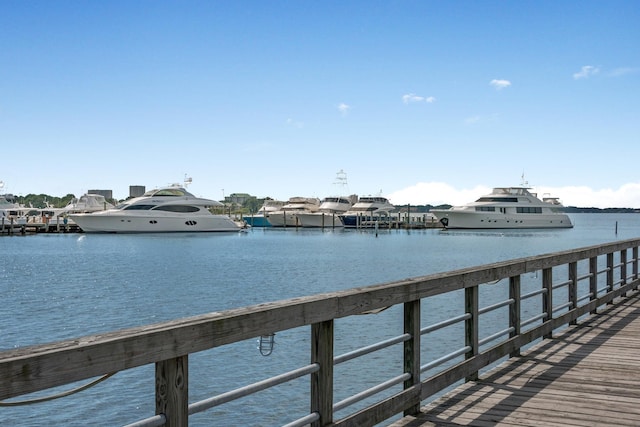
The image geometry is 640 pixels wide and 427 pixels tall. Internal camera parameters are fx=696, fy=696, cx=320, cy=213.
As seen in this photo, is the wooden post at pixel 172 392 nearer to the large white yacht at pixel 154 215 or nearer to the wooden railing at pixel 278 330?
the wooden railing at pixel 278 330

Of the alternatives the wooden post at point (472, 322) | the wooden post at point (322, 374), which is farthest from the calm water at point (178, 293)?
the wooden post at point (322, 374)

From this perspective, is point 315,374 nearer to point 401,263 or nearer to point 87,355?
point 87,355

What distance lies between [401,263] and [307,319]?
148ft

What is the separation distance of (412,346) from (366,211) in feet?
355

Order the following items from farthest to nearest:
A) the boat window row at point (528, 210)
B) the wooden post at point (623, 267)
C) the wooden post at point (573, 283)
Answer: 1. the boat window row at point (528, 210)
2. the wooden post at point (623, 267)
3. the wooden post at point (573, 283)

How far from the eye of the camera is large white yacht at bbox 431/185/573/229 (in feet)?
320

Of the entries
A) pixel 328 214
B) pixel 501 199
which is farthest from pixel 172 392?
pixel 328 214

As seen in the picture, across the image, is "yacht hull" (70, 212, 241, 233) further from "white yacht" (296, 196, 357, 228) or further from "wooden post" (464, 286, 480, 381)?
"wooden post" (464, 286, 480, 381)

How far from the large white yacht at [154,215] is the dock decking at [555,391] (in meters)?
78.0

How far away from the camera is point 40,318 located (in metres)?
22.0

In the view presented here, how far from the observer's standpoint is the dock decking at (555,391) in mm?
4953

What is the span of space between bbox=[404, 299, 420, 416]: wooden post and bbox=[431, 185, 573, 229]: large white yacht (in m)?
94.7

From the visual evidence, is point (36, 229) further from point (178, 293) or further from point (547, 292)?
point (547, 292)

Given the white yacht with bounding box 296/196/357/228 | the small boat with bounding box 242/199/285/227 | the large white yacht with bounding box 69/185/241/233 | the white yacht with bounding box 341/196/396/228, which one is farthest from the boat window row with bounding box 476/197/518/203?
the small boat with bounding box 242/199/285/227
